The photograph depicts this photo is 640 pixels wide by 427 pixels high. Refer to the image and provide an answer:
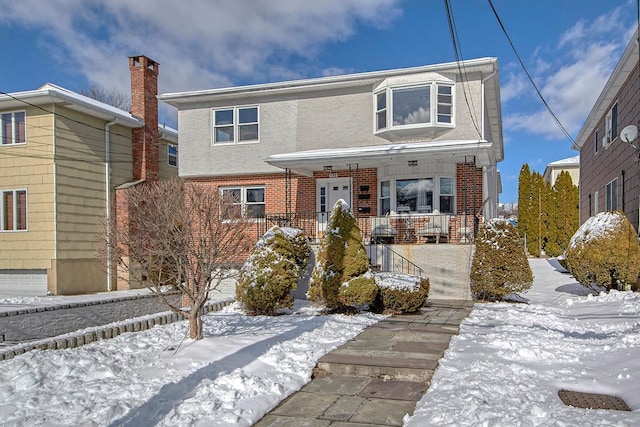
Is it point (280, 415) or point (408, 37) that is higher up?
point (408, 37)

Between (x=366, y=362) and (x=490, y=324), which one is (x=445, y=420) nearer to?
(x=366, y=362)

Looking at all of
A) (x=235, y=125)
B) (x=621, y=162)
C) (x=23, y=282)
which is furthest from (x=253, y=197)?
(x=621, y=162)

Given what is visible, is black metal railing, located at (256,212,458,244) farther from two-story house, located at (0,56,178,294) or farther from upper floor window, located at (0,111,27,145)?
upper floor window, located at (0,111,27,145)

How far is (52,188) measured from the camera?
53.2ft

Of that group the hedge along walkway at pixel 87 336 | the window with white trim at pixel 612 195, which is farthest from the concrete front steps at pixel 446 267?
the window with white trim at pixel 612 195

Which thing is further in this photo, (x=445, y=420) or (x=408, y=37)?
(x=408, y=37)

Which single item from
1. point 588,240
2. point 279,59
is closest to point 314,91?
point 279,59

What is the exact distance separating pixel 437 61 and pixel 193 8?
23.0 feet

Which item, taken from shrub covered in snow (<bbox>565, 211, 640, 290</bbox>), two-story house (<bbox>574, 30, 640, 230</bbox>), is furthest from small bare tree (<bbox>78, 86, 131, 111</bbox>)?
shrub covered in snow (<bbox>565, 211, 640, 290</bbox>)

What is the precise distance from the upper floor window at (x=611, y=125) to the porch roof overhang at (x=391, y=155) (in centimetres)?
478

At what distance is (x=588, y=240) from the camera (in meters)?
11.1

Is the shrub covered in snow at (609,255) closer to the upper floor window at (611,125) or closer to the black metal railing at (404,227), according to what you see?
the black metal railing at (404,227)

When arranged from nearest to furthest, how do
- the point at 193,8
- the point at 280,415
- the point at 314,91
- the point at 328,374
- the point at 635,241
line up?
the point at 280,415, the point at 328,374, the point at 635,241, the point at 193,8, the point at 314,91

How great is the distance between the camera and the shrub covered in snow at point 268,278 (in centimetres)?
948
